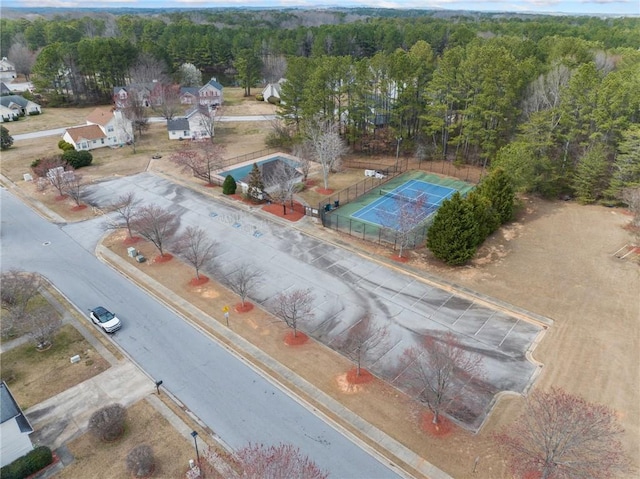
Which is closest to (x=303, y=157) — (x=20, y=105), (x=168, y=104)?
(x=168, y=104)

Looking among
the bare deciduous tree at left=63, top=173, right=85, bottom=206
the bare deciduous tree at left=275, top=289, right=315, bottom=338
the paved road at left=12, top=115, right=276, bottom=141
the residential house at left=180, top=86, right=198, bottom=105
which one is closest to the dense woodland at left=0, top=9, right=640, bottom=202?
the residential house at left=180, top=86, right=198, bottom=105

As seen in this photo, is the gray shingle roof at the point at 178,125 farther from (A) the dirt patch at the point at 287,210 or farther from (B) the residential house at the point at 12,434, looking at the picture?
(B) the residential house at the point at 12,434

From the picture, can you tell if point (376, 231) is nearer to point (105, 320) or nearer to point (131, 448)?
point (105, 320)

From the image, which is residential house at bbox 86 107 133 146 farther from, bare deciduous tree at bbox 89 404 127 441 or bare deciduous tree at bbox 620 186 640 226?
bare deciduous tree at bbox 620 186 640 226

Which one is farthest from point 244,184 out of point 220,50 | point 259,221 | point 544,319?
point 220,50

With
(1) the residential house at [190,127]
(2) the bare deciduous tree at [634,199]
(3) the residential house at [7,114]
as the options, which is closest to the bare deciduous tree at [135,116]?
(1) the residential house at [190,127]
